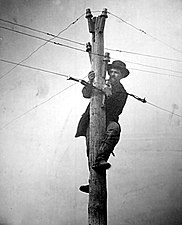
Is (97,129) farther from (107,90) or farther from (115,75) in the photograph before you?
(115,75)

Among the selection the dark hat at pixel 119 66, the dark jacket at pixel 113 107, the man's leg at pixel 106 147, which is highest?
the dark hat at pixel 119 66

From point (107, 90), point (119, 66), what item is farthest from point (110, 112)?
point (119, 66)

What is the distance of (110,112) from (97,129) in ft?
0.83

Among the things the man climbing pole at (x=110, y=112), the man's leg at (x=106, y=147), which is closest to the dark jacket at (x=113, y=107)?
the man climbing pole at (x=110, y=112)

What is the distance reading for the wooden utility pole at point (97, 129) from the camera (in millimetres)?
2596

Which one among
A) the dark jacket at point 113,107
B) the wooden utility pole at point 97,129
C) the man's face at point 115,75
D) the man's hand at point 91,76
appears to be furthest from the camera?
the man's face at point 115,75

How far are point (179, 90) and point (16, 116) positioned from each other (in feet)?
5.29

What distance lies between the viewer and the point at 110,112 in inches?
114

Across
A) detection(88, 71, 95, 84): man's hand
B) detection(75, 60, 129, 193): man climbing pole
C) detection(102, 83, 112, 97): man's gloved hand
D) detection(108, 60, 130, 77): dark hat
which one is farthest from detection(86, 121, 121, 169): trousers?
detection(108, 60, 130, 77): dark hat

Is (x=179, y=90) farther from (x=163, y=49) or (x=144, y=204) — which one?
(x=144, y=204)

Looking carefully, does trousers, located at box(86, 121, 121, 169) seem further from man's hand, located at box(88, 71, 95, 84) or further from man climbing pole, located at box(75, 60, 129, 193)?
man's hand, located at box(88, 71, 95, 84)

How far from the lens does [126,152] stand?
3.27 meters

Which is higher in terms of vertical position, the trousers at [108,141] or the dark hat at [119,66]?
the dark hat at [119,66]

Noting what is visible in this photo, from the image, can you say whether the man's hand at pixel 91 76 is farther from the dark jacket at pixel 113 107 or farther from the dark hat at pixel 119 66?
the dark hat at pixel 119 66
